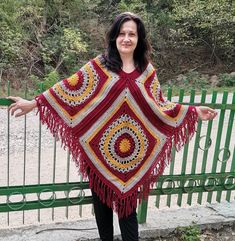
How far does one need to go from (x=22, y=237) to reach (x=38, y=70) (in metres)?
11.0

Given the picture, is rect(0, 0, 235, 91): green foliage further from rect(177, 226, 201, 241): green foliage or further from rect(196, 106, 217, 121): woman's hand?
rect(196, 106, 217, 121): woman's hand

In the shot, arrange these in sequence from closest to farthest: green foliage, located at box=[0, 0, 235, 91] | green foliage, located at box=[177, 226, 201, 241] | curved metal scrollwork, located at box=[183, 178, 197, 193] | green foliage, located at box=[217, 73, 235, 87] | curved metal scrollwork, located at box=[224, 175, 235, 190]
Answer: green foliage, located at box=[177, 226, 201, 241] < curved metal scrollwork, located at box=[183, 178, 197, 193] < curved metal scrollwork, located at box=[224, 175, 235, 190] < green foliage, located at box=[0, 0, 235, 91] < green foliage, located at box=[217, 73, 235, 87]

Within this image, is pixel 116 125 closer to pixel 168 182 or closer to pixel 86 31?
pixel 168 182

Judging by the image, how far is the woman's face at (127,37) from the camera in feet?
7.98

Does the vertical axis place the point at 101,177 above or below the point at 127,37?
below

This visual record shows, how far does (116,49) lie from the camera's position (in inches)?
100

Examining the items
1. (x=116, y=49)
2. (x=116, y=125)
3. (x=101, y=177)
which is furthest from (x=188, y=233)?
(x=116, y=49)

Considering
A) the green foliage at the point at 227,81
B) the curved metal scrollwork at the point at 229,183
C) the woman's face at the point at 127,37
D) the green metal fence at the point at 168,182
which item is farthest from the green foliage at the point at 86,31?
the woman's face at the point at 127,37

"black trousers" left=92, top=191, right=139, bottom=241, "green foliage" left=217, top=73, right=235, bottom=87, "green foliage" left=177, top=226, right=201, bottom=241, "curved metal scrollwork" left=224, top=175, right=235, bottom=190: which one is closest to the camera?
"black trousers" left=92, top=191, right=139, bottom=241

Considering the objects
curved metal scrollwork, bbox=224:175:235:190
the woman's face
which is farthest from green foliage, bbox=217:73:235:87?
the woman's face

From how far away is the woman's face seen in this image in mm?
2432

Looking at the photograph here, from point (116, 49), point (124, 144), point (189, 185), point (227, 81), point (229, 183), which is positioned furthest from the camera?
point (227, 81)

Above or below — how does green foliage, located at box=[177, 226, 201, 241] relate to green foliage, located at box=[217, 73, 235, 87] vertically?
below

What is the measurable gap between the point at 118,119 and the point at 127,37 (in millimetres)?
529
